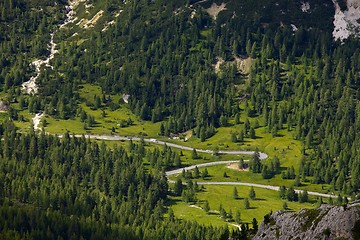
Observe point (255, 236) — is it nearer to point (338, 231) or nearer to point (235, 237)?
point (235, 237)

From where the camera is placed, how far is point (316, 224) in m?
113

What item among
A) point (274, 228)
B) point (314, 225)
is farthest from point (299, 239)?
point (274, 228)

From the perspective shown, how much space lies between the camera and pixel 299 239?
115625 millimetres

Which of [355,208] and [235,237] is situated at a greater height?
[355,208]

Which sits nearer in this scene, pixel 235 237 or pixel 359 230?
pixel 359 230

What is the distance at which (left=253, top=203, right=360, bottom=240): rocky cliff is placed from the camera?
106 m

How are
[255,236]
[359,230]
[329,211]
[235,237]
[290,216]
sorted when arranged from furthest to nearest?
1. [235,237]
2. [255,236]
3. [290,216]
4. [329,211]
5. [359,230]

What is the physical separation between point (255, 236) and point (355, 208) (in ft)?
98.6

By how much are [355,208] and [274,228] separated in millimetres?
23591

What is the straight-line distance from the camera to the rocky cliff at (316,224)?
4168 inches

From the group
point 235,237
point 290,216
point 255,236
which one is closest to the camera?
point 290,216

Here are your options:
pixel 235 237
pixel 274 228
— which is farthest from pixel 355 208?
pixel 235 237

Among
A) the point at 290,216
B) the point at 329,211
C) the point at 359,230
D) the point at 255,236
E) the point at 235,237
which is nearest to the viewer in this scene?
the point at 359,230

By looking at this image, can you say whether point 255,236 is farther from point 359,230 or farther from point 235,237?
point 359,230
